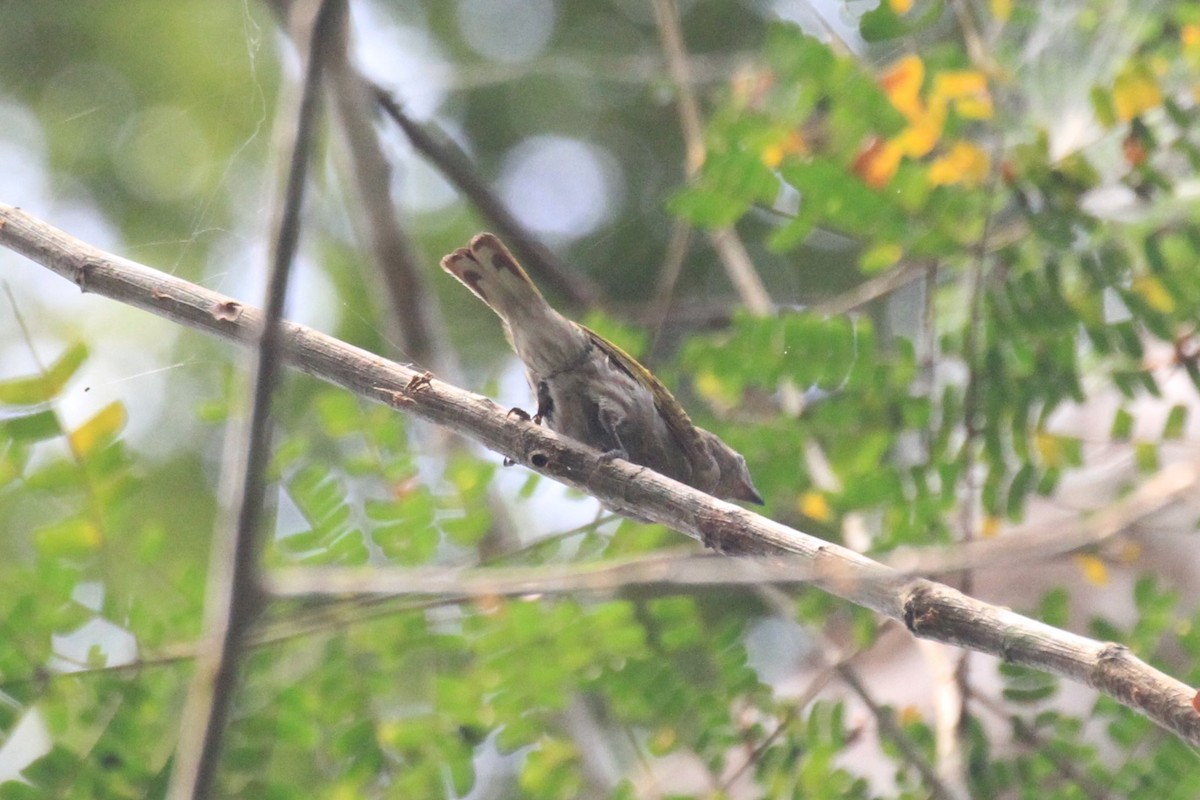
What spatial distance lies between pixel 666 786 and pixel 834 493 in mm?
1081

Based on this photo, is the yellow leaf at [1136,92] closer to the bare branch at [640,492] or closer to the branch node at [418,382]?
the bare branch at [640,492]

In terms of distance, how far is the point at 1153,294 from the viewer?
2996 millimetres

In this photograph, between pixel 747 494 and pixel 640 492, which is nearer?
pixel 640 492

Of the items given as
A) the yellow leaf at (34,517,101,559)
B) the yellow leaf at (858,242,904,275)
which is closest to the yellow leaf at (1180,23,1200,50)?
the yellow leaf at (858,242,904,275)

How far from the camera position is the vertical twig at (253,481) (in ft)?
3.83

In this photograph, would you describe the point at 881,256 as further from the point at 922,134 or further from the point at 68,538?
the point at 68,538

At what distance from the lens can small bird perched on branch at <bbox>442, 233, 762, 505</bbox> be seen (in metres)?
2.17

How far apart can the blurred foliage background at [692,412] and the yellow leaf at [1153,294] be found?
0.04 feet

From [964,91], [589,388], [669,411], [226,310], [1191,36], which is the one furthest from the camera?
[964,91]

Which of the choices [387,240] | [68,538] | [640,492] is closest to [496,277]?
[640,492]

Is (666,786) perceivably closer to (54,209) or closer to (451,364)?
(451,364)

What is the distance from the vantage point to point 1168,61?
10.5 feet

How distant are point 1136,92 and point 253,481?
2.72 metres

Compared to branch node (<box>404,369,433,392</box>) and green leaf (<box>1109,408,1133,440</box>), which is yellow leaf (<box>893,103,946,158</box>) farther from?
branch node (<box>404,369,433,392</box>)
